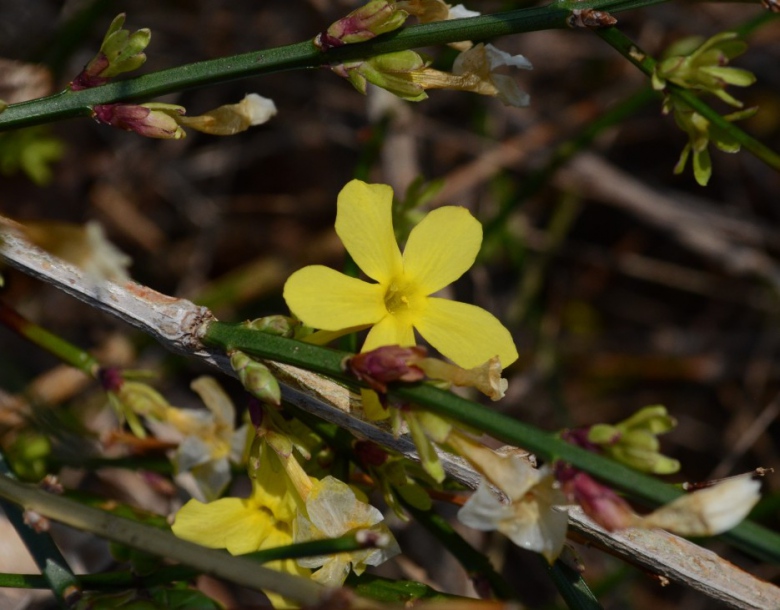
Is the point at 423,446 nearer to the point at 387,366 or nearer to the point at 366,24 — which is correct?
the point at 387,366

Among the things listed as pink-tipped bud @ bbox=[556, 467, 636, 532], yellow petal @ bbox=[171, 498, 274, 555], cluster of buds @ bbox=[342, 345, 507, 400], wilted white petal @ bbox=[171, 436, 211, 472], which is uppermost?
cluster of buds @ bbox=[342, 345, 507, 400]

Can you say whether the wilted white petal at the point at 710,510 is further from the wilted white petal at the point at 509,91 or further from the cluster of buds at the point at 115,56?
the cluster of buds at the point at 115,56

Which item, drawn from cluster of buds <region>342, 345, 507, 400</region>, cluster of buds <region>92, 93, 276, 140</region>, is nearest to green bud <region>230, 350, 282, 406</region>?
cluster of buds <region>342, 345, 507, 400</region>

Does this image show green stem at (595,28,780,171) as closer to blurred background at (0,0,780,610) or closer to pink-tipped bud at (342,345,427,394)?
pink-tipped bud at (342,345,427,394)

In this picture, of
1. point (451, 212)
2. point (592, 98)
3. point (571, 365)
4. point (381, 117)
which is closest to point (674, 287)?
point (571, 365)

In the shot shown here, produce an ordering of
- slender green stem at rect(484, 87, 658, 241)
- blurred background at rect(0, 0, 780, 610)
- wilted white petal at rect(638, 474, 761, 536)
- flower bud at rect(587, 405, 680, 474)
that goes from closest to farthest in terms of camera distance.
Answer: wilted white petal at rect(638, 474, 761, 536), flower bud at rect(587, 405, 680, 474), slender green stem at rect(484, 87, 658, 241), blurred background at rect(0, 0, 780, 610)

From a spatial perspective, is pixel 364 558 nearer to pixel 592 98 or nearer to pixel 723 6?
pixel 592 98

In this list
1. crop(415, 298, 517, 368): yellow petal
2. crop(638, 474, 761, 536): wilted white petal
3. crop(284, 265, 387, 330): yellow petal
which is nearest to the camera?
crop(638, 474, 761, 536): wilted white petal

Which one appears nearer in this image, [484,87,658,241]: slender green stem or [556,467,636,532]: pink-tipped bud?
[556,467,636,532]: pink-tipped bud
